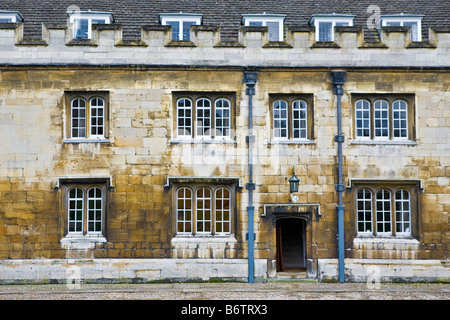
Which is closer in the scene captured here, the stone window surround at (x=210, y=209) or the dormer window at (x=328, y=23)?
the stone window surround at (x=210, y=209)

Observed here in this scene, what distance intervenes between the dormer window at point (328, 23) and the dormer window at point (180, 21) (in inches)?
154

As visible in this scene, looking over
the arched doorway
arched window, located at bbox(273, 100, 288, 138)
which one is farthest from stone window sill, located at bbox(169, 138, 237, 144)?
the arched doorway

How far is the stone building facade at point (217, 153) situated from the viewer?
15625 millimetres

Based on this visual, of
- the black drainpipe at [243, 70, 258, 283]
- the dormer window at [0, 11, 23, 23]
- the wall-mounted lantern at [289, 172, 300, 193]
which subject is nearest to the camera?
the wall-mounted lantern at [289, 172, 300, 193]

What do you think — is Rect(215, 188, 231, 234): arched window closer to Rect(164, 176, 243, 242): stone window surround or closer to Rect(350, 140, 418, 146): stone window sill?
Rect(164, 176, 243, 242): stone window surround

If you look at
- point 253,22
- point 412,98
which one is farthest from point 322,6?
point 412,98

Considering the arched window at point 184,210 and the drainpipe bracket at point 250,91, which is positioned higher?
the drainpipe bracket at point 250,91

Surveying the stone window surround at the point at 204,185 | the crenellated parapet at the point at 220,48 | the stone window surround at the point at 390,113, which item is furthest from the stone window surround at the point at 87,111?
the stone window surround at the point at 390,113

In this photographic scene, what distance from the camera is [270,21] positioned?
1797cm

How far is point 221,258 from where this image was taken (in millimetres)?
15750

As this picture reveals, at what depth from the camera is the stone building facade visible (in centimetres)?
1562

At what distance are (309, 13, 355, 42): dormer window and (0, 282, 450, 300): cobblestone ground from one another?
26.8ft

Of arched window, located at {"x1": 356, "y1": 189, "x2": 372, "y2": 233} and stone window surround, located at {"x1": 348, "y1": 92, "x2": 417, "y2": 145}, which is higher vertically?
stone window surround, located at {"x1": 348, "y1": 92, "x2": 417, "y2": 145}

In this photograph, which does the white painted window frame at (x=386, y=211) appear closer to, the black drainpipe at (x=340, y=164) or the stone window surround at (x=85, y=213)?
the black drainpipe at (x=340, y=164)
